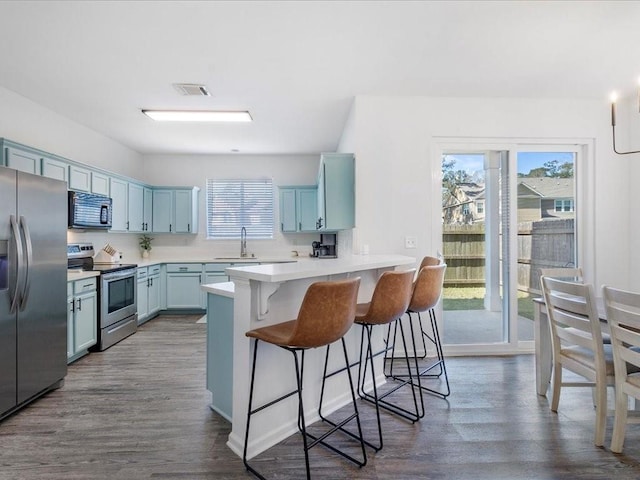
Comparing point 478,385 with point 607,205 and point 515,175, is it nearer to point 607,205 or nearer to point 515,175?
point 515,175

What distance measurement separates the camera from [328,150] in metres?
5.50

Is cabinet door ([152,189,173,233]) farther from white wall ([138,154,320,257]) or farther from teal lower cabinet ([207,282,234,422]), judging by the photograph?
teal lower cabinet ([207,282,234,422])

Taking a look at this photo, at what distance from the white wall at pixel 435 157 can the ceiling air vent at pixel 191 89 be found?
1.56m

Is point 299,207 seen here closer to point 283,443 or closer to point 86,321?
point 86,321

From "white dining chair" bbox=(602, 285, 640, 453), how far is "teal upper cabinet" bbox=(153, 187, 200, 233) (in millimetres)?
5382

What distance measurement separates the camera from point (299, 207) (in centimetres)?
561

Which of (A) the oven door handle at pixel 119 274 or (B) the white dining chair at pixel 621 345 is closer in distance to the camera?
(B) the white dining chair at pixel 621 345

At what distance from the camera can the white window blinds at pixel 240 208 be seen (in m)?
5.92

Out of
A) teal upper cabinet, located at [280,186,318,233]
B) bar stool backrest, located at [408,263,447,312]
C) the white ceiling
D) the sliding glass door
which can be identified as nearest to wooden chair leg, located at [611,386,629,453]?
bar stool backrest, located at [408,263,447,312]

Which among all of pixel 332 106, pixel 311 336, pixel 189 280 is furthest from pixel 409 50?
pixel 189 280

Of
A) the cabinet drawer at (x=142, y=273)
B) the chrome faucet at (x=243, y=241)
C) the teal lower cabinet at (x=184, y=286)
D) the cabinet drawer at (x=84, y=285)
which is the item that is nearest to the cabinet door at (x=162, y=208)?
the teal lower cabinet at (x=184, y=286)

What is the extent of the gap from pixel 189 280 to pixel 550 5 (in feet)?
17.0

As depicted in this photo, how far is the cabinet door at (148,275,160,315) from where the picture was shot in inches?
189

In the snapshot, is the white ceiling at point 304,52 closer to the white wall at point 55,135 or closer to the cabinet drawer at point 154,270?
the white wall at point 55,135
